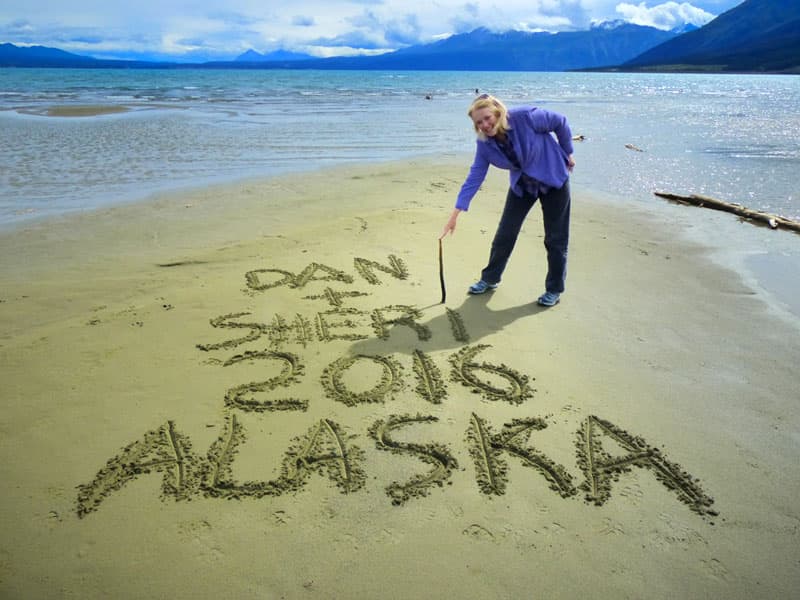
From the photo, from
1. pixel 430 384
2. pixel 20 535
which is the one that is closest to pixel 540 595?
pixel 430 384

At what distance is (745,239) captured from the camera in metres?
6.63

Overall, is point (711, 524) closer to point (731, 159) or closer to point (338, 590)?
point (338, 590)

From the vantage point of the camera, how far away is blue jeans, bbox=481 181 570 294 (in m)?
4.40

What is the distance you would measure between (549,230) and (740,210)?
4974 millimetres

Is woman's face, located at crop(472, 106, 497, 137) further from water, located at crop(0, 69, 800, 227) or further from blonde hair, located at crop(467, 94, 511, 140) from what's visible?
water, located at crop(0, 69, 800, 227)

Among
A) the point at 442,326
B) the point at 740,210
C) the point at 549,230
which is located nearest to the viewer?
the point at 442,326

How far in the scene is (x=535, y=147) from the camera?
13.5ft

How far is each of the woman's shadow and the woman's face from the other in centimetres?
157

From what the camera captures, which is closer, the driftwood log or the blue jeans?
the blue jeans

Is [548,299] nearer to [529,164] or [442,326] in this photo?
[442,326]

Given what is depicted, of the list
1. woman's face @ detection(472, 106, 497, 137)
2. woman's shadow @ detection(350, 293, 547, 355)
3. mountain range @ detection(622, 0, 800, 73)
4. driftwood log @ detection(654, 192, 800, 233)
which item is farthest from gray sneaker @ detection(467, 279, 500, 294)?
mountain range @ detection(622, 0, 800, 73)

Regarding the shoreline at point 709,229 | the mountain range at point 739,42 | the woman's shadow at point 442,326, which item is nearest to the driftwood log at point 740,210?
the shoreline at point 709,229

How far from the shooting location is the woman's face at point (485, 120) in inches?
150

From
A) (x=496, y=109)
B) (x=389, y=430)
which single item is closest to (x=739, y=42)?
(x=496, y=109)
